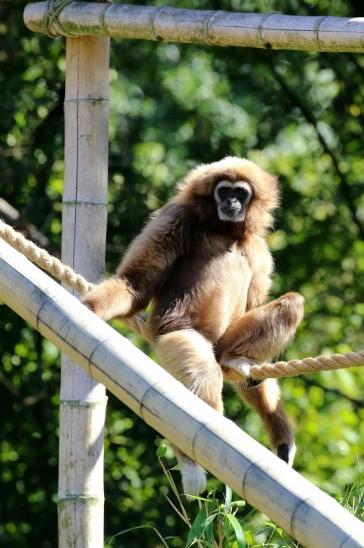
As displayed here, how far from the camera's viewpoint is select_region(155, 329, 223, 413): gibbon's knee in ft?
15.7

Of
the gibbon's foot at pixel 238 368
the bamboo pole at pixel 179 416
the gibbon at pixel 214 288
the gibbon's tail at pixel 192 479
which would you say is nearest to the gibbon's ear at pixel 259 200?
the gibbon at pixel 214 288

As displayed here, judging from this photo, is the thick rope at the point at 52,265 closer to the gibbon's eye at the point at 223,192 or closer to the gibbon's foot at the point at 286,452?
the gibbon's eye at the point at 223,192

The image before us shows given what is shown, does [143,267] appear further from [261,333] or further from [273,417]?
[273,417]

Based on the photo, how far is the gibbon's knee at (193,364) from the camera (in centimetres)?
480

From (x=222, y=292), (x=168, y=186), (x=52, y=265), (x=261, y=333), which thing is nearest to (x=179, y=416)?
(x=52, y=265)

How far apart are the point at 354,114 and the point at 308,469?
10.3ft

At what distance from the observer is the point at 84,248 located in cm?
498

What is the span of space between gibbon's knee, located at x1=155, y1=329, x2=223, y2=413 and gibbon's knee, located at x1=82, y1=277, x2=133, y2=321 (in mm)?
291

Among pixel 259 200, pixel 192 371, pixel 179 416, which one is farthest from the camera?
pixel 259 200

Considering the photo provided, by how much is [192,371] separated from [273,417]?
866 millimetres

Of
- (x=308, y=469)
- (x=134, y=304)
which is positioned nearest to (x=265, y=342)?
(x=134, y=304)

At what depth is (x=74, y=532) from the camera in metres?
5.03

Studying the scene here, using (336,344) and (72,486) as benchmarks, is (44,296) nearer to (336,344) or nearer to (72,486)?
(72,486)

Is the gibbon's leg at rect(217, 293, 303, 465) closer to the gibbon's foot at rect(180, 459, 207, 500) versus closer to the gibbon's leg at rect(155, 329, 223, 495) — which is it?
the gibbon's leg at rect(155, 329, 223, 495)
